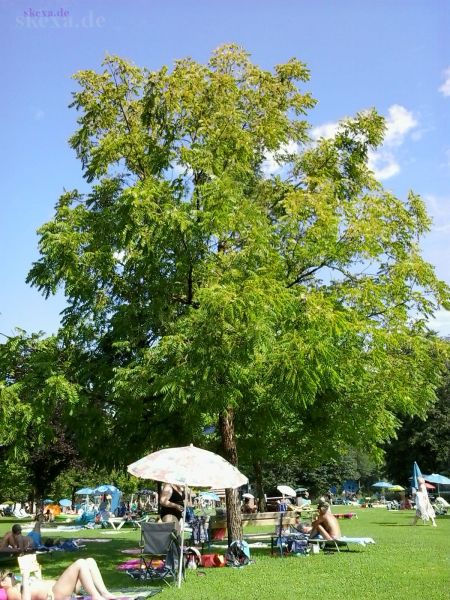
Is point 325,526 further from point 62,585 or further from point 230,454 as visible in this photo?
point 62,585

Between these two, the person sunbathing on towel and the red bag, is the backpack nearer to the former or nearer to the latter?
the red bag

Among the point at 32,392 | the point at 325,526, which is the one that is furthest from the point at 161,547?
the point at 325,526

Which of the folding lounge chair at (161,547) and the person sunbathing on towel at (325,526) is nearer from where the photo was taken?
the folding lounge chair at (161,547)

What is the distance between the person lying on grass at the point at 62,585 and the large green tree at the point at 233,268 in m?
3.70

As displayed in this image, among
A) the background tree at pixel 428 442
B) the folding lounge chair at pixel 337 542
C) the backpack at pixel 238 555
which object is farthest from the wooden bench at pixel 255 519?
the background tree at pixel 428 442

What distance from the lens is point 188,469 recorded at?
11219 mm

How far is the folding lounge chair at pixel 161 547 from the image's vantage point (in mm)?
11297

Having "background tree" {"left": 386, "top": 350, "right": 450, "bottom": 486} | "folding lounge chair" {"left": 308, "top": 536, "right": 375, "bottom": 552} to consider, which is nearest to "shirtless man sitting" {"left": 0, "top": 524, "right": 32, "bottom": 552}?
"folding lounge chair" {"left": 308, "top": 536, "right": 375, "bottom": 552}

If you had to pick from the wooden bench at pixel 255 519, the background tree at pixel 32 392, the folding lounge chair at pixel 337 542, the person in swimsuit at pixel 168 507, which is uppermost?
the background tree at pixel 32 392

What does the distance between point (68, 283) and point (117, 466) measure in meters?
5.06

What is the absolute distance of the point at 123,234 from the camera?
514 inches

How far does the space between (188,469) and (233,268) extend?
14.1 ft

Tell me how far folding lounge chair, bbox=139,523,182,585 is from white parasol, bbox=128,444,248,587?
15.6 inches

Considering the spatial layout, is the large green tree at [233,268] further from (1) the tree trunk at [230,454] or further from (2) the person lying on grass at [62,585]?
(2) the person lying on grass at [62,585]
